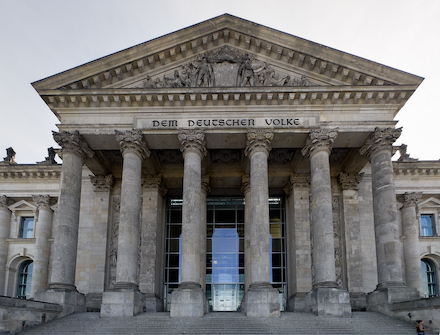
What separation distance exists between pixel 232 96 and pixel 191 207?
6.87 m

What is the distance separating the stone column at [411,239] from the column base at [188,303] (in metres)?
18.4

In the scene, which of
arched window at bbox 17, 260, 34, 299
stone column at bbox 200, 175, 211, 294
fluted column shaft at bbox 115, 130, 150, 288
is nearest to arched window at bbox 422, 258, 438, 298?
stone column at bbox 200, 175, 211, 294

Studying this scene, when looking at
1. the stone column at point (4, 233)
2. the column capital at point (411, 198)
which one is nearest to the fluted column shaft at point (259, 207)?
the column capital at point (411, 198)

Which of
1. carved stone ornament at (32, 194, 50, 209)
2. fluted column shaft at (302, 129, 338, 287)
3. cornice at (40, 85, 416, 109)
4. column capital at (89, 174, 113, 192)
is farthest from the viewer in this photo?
carved stone ornament at (32, 194, 50, 209)

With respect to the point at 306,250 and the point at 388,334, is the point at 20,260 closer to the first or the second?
the point at 306,250

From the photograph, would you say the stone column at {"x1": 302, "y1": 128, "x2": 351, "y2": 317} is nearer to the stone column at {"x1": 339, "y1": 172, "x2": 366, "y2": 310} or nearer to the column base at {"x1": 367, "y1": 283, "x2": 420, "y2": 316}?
the column base at {"x1": 367, "y1": 283, "x2": 420, "y2": 316}

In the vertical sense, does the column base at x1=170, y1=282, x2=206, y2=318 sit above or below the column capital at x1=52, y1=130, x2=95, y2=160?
below

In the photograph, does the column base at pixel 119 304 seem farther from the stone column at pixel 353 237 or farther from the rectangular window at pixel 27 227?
the rectangular window at pixel 27 227

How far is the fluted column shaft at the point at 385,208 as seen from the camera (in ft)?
82.1

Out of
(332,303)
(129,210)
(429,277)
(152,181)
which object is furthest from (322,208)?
(429,277)

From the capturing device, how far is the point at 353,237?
30.9 meters

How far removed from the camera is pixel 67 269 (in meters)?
25.6

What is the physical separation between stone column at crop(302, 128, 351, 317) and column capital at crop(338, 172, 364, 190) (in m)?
5.32

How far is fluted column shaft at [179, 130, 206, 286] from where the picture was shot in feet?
81.3
